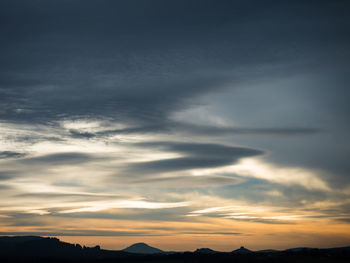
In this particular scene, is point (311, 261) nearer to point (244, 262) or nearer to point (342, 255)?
point (342, 255)

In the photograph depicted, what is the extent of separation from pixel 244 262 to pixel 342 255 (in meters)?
47.8

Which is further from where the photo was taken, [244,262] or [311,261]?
[244,262]

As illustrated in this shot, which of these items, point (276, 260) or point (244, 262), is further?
point (244, 262)

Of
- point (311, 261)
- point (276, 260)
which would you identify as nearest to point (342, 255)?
point (311, 261)

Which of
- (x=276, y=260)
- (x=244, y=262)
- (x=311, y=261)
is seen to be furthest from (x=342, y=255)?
(x=244, y=262)

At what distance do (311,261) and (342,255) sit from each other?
1490 centimetres

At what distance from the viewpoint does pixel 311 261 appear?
171 meters

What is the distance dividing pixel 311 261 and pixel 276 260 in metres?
16.5

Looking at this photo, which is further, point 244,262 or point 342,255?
point 244,262

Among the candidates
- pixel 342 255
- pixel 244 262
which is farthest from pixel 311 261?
pixel 244 262

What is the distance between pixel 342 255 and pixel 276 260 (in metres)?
30.1

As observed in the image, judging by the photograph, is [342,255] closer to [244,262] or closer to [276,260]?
[276,260]

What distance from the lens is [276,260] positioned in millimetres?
179750

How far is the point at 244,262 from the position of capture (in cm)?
19250
